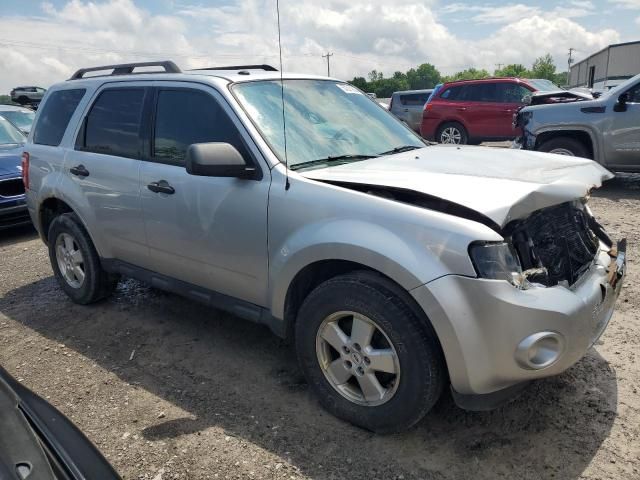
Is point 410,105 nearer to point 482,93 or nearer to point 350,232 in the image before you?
point 482,93

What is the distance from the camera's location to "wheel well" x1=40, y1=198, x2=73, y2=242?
4699 millimetres

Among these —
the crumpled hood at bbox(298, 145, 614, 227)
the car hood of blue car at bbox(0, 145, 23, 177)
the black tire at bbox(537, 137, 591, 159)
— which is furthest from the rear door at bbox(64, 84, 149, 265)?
the black tire at bbox(537, 137, 591, 159)

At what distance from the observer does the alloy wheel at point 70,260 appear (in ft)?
15.1

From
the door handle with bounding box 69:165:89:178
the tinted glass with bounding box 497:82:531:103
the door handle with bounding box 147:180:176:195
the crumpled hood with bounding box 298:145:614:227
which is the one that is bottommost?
the door handle with bounding box 147:180:176:195

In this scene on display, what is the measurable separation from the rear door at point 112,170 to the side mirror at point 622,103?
7.10 metres

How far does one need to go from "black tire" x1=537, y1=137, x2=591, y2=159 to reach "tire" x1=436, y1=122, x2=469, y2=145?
5570 millimetres

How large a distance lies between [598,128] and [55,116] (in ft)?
24.4

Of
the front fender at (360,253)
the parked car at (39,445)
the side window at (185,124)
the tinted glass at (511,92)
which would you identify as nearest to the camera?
the parked car at (39,445)

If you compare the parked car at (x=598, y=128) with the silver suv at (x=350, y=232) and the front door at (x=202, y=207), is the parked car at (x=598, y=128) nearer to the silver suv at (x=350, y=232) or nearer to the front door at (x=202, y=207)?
the silver suv at (x=350, y=232)

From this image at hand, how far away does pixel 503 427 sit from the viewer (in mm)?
2836

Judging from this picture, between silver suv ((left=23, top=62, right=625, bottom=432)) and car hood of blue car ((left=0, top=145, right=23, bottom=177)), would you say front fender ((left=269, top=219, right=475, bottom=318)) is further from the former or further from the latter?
car hood of blue car ((left=0, top=145, right=23, bottom=177))

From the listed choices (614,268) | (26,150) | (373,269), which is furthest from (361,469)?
(26,150)

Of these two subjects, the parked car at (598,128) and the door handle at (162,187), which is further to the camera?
the parked car at (598,128)

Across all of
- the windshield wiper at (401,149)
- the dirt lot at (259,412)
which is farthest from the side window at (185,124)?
the dirt lot at (259,412)
